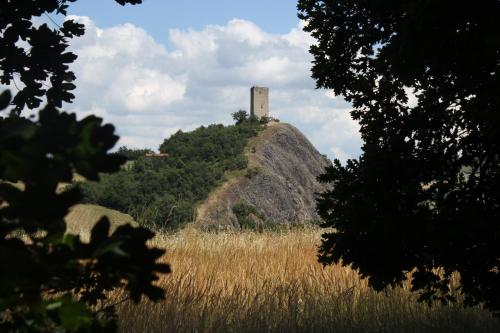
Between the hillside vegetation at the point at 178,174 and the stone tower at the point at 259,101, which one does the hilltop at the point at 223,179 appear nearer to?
the hillside vegetation at the point at 178,174

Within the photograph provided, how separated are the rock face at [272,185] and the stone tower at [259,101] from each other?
5840mm

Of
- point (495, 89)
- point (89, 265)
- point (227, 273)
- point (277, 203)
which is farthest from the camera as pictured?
point (277, 203)

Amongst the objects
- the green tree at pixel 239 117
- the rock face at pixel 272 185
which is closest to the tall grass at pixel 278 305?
the rock face at pixel 272 185

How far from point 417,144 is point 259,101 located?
35.5 m

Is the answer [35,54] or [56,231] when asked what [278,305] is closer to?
[35,54]

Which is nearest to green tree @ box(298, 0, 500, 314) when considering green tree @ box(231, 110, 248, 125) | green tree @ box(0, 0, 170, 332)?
green tree @ box(0, 0, 170, 332)

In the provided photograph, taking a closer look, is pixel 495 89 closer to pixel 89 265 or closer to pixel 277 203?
pixel 89 265

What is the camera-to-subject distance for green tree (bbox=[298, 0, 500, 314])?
497cm

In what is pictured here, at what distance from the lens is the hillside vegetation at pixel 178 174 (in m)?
25.3

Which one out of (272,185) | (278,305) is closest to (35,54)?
(278,305)

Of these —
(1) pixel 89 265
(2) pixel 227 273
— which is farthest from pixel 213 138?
(1) pixel 89 265

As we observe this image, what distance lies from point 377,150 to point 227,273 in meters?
2.89

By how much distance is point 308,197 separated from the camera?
31906 millimetres

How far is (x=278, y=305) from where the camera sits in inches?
263
